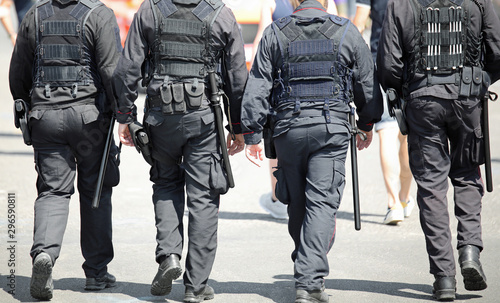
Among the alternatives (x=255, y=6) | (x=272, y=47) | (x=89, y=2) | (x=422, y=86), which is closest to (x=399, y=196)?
(x=422, y=86)

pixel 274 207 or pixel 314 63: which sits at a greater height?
pixel 314 63

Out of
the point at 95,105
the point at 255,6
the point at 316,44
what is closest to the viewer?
the point at 316,44

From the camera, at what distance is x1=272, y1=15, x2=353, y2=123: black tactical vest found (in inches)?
180

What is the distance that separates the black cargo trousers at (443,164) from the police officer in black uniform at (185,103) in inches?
46.4

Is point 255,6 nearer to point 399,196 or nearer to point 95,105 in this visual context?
point 399,196

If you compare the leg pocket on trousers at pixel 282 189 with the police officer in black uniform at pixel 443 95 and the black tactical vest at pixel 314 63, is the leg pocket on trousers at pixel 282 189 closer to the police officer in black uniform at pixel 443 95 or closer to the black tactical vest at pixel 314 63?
the black tactical vest at pixel 314 63

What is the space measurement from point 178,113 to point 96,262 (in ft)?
3.92

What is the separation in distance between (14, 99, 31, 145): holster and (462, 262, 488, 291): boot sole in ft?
9.47

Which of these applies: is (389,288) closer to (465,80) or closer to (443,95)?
(443,95)

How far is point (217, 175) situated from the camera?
4680mm

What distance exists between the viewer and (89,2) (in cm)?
486

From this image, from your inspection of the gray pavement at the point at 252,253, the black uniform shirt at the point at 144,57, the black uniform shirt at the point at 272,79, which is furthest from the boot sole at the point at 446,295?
the black uniform shirt at the point at 144,57

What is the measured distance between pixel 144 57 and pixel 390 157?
3.01 metres

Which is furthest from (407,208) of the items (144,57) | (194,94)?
(144,57)
